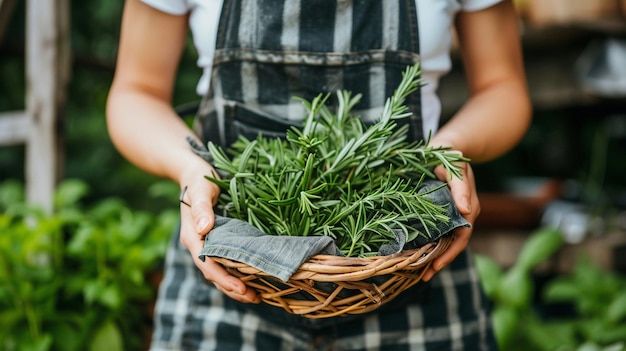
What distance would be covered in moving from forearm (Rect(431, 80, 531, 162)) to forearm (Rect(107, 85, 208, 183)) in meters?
0.40

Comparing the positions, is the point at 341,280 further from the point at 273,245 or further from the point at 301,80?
the point at 301,80

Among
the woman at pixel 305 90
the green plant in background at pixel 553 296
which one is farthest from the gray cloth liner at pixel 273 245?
the green plant in background at pixel 553 296

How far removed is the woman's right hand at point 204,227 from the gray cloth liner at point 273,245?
0.02 m

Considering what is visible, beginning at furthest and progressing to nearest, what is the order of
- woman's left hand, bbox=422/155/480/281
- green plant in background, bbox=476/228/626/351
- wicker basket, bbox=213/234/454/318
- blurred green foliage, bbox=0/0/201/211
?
blurred green foliage, bbox=0/0/201/211
green plant in background, bbox=476/228/626/351
woman's left hand, bbox=422/155/480/281
wicker basket, bbox=213/234/454/318

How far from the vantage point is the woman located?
105cm

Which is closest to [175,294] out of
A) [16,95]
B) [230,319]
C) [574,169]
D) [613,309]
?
[230,319]

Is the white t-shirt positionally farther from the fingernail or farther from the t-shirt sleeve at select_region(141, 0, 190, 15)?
the fingernail

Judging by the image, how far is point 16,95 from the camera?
127 inches

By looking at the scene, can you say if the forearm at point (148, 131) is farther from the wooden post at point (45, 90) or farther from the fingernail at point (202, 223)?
the wooden post at point (45, 90)

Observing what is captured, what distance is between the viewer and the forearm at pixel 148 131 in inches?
41.7

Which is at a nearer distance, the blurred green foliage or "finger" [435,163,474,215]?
"finger" [435,163,474,215]

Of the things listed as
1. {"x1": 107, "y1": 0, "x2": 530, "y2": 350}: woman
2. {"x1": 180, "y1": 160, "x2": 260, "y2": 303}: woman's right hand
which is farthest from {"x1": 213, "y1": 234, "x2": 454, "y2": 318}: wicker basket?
{"x1": 107, "y1": 0, "x2": 530, "y2": 350}: woman

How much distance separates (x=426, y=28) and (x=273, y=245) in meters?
0.46

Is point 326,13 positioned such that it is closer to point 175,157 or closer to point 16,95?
point 175,157
